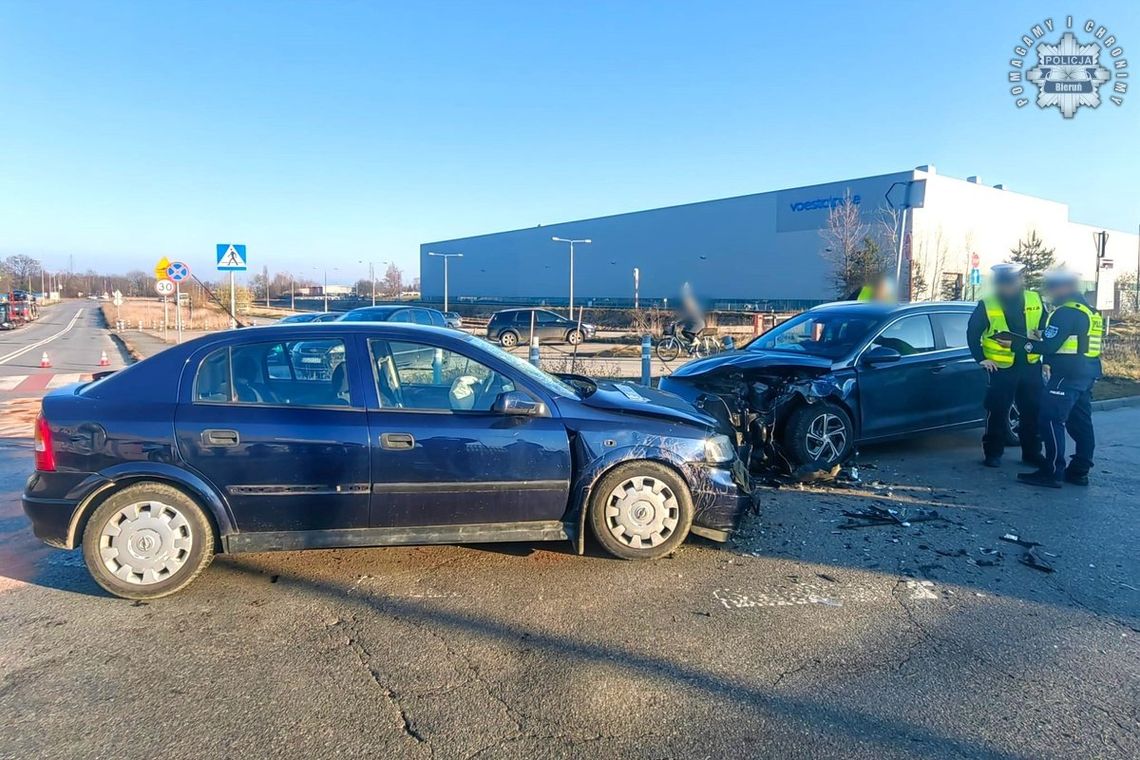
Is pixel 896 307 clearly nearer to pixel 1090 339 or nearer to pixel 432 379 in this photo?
pixel 1090 339

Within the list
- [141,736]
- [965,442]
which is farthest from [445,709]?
[965,442]

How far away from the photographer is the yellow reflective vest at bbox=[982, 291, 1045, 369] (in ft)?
22.5

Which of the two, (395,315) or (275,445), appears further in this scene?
(395,315)

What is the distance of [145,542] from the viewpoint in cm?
390

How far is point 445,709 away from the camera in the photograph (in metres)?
2.91

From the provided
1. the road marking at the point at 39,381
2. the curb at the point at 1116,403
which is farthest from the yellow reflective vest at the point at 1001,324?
the road marking at the point at 39,381

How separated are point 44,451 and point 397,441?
1885 mm

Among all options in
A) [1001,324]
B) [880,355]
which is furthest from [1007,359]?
Answer: [880,355]

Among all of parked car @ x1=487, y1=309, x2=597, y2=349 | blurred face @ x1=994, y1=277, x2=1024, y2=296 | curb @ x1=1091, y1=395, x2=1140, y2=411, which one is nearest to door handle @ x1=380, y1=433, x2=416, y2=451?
blurred face @ x1=994, y1=277, x2=1024, y2=296

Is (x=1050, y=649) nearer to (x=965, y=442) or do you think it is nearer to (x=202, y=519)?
(x=202, y=519)

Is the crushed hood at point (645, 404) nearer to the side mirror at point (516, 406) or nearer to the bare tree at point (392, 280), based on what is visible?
the side mirror at point (516, 406)

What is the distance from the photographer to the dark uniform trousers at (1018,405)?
22.4 ft

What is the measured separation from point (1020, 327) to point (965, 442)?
1960 millimetres

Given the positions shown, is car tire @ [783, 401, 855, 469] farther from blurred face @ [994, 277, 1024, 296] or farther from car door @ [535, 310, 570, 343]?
car door @ [535, 310, 570, 343]
